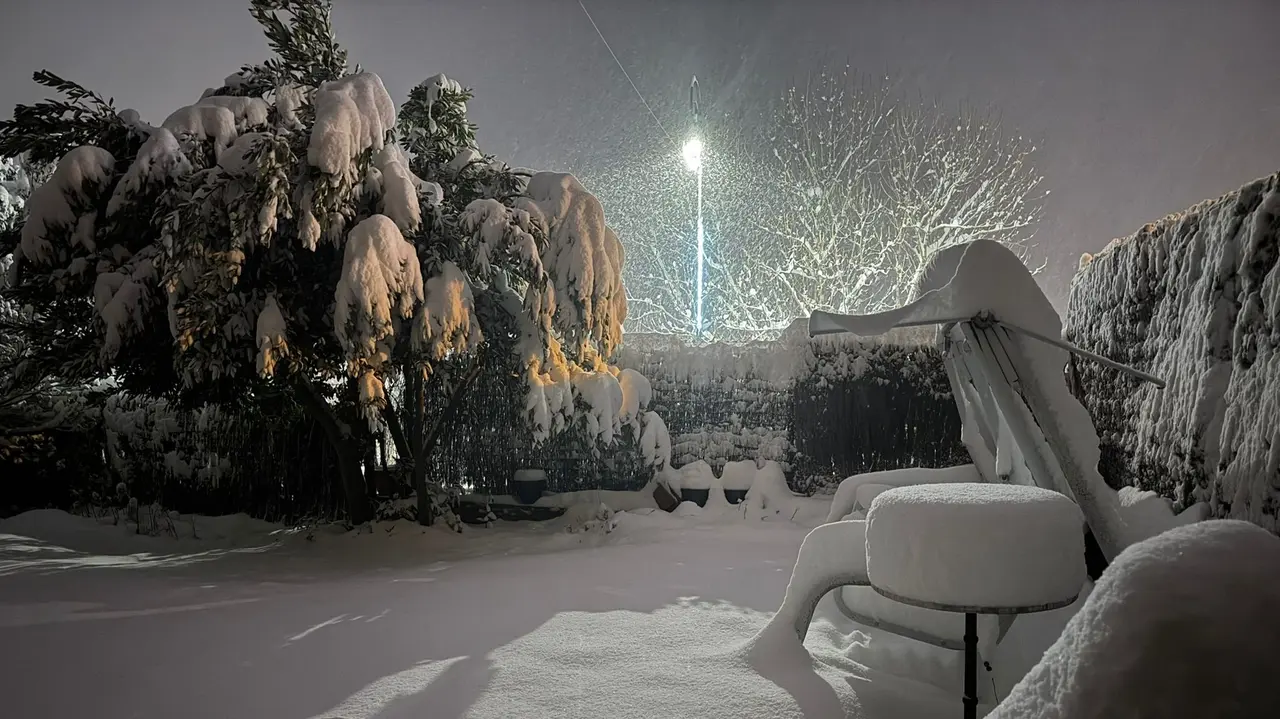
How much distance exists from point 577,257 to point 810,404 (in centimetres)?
352

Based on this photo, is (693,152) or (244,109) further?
(693,152)

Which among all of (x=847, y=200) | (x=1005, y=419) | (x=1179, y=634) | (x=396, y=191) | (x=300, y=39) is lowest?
(x=1179, y=634)

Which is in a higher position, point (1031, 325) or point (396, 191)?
point (396, 191)

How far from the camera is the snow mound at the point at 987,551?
5.57 feet

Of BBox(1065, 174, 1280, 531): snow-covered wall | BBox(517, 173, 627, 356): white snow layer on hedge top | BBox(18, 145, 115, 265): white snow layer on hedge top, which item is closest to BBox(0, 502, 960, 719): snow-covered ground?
BBox(1065, 174, 1280, 531): snow-covered wall

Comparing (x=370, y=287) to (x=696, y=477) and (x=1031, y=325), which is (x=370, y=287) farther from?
(x=696, y=477)

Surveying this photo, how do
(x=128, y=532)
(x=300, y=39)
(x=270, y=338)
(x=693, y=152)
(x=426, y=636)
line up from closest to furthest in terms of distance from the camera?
1. (x=426, y=636)
2. (x=270, y=338)
3. (x=300, y=39)
4. (x=128, y=532)
5. (x=693, y=152)

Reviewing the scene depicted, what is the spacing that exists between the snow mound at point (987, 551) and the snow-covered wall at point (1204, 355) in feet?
2.27

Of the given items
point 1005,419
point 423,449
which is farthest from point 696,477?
point 1005,419

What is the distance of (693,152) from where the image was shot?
1338cm

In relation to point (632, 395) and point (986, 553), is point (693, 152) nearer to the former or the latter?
point (632, 395)

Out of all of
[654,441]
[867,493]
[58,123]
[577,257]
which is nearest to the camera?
[867,493]

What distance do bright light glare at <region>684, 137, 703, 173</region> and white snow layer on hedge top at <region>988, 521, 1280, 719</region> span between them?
1340cm

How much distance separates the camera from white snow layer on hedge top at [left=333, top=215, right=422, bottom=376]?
4.25 metres
